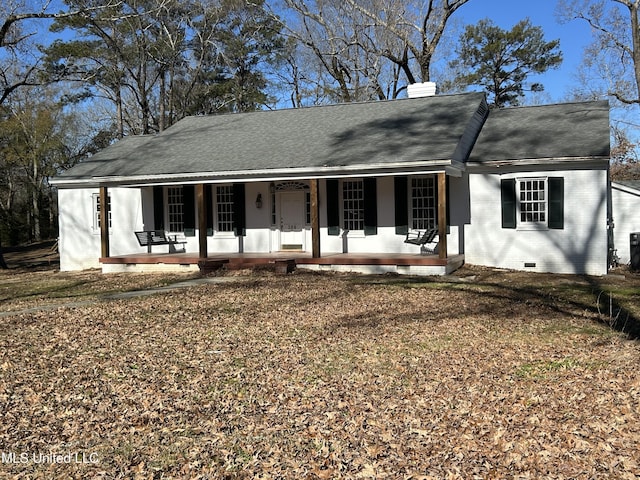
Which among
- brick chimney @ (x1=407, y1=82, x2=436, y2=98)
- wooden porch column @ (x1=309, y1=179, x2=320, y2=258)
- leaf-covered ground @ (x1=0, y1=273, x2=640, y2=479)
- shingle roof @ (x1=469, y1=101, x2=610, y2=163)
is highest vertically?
brick chimney @ (x1=407, y1=82, x2=436, y2=98)

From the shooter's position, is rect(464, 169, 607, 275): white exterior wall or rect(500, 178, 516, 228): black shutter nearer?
rect(464, 169, 607, 275): white exterior wall

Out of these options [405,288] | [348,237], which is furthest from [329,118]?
[405,288]

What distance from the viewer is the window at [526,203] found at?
50.1 ft

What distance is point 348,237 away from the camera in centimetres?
1694

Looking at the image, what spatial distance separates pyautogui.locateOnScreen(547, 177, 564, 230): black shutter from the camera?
49.3 feet

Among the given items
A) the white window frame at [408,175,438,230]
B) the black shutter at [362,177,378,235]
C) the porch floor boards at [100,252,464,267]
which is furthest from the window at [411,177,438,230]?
the porch floor boards at [100,252,464,267]

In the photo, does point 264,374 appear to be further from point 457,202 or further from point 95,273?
point 95,273

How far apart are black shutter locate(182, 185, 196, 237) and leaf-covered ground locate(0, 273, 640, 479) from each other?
26.1ft

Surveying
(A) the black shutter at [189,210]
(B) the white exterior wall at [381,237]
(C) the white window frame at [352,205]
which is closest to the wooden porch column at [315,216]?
(B) the white exterior wall at [381,237]

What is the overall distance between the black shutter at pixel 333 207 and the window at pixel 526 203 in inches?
174

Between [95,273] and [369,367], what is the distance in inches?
525

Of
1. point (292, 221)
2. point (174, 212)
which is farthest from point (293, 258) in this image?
point (174, 212)

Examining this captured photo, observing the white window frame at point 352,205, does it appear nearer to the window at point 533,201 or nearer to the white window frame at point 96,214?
the window at point 533,201

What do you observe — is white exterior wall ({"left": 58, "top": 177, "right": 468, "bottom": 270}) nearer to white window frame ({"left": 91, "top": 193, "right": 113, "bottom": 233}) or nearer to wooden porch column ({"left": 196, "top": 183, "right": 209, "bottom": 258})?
white window frame ({"left": 91, "top": 193, "right": 113, "bottom": 233})
